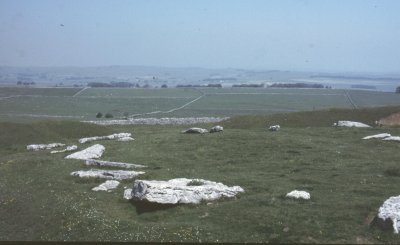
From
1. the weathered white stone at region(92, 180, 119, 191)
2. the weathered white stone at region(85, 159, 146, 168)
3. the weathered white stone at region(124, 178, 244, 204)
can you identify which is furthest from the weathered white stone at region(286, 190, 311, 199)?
the weathered white stone at region(85, 159, 146, 168)

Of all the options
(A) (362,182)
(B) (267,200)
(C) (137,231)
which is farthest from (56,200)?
(A) (362,182)

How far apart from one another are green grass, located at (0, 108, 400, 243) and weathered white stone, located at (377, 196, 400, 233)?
683 millimetres

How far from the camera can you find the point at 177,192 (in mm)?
25750

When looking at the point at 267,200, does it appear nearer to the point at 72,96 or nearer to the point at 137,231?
the point at 137,231

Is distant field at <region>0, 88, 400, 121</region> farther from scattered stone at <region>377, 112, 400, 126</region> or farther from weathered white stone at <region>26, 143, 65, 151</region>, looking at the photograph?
weathered white stone at <region>26, 143, 65, 151</region>

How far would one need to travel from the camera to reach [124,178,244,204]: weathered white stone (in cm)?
2525

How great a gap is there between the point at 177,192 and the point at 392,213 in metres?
11.0

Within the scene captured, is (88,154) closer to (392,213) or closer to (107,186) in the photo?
(107,186)

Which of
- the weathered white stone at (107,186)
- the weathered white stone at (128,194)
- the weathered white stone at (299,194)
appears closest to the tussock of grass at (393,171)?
the weathered white stone at (299,194)

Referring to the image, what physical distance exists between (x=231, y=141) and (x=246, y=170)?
13.0 metres

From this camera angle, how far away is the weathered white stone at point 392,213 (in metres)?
19.5

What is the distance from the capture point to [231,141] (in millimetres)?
47719

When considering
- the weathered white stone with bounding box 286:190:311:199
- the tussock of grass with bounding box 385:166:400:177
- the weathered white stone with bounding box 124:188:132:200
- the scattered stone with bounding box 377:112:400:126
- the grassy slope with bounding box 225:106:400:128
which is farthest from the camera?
the grassy slope with bounding box 225:106:400:128

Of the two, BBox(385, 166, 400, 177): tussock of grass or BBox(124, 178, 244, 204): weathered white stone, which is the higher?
BBox(385, 166, 400, 177): tussock of grass
